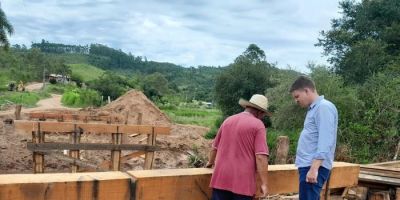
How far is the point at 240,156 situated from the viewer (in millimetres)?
3400

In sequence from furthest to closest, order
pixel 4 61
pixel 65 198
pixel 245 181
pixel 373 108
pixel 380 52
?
pixel 4 61 < pixel 380 52 < pixel 373 108 < pixel 245 181 < pixel 65 198

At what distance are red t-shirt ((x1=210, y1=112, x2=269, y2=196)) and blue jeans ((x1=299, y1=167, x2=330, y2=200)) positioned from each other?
1.85 ft

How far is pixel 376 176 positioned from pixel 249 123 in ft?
7.76

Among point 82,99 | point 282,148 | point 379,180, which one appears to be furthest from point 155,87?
point 379,180

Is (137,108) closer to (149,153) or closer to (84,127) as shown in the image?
(149,153)

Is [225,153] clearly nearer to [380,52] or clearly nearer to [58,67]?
[380,52]

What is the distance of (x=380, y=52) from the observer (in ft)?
77.4

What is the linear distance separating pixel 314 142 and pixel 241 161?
820 millimetres

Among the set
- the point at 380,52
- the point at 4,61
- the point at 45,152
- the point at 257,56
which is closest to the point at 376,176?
the point at 45,152

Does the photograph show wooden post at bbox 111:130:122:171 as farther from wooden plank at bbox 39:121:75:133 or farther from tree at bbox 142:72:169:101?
tree at bbox 142:72:169:101

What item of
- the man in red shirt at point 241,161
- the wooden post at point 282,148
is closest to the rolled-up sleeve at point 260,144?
the man in red shirt at point 241,161

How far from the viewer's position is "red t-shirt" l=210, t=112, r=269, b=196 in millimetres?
3336

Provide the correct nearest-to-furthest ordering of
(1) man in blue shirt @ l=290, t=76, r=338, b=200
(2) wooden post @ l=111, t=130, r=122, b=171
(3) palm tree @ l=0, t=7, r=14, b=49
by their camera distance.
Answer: (1) man in blue shirt @ l=290, t=76, r=338, b=200 → (2) wooden post @ l=111, t=130, r=122, b=171 → (3) palm tree @ l=0, t=7, r=14, b=49

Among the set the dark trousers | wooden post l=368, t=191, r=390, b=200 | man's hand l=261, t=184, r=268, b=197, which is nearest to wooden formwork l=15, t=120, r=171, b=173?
wooden post l=368, t=191, r=390, b=200
